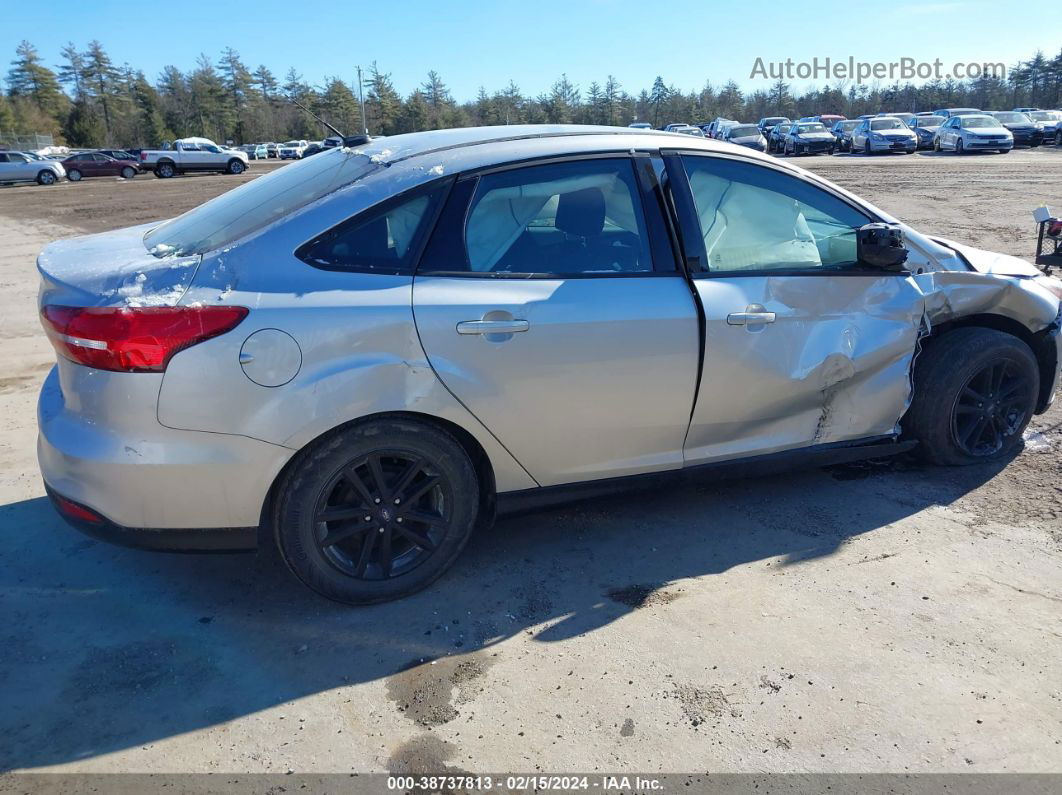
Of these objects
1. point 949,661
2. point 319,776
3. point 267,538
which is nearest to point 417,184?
point 267,538

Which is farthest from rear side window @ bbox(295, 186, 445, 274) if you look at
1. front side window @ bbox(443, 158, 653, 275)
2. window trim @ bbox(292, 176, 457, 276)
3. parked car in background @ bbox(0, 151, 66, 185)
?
parked car in background @ bbox(0, 151, 66, 185)

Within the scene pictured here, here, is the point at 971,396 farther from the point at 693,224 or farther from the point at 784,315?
the point at 693,224

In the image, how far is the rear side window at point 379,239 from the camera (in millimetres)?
3107

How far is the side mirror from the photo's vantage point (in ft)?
12.7

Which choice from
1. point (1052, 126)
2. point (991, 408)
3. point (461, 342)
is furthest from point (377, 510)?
point (1052, 126)

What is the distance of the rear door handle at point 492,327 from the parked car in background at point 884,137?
121 feet

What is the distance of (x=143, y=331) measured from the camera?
2.83 metres

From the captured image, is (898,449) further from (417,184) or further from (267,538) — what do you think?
(267,538)

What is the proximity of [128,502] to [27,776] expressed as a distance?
35.3 inches

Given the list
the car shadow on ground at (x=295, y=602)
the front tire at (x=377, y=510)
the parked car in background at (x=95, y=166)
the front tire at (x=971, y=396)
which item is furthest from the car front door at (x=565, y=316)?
the parked car in background at (x=95, y=166)

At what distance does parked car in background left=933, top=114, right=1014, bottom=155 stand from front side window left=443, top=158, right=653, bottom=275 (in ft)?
113

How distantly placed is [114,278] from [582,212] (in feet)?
6.03

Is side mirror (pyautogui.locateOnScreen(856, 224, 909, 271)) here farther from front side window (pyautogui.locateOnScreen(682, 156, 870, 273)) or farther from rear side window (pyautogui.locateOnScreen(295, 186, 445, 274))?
→ rear side window (pyautogui.locateOnScreen(295, 186, 445, 274))

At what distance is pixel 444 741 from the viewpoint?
261 centimetres
